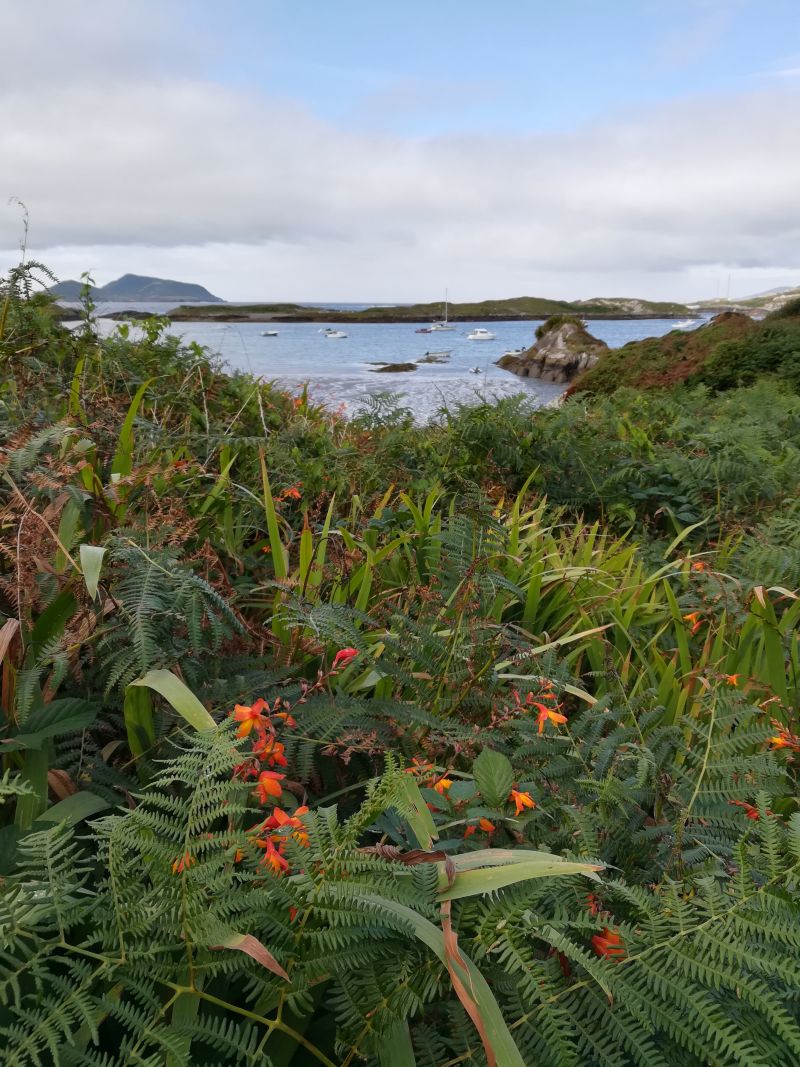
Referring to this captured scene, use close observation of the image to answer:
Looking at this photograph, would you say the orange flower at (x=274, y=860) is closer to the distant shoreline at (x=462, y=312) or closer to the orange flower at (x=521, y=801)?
the orange flower at (x=521, y=801)

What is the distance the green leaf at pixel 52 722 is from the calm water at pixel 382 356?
4206 mm

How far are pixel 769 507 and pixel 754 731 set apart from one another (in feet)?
9.00

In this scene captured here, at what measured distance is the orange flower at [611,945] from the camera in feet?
3.39

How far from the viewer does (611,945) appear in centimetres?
103

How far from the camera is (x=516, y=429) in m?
4.54

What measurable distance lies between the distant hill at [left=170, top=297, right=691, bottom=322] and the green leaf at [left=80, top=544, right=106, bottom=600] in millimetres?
66916

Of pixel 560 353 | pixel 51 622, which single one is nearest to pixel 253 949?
pixel 51 622

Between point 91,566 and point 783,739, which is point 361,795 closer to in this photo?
point 91,566

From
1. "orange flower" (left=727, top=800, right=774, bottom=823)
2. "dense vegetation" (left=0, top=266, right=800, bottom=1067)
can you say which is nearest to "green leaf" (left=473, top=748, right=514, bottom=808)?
"dense vegetation" (left=0, top=266, right=800, bottom=1067)

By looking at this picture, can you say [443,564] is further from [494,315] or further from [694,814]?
[494,315]

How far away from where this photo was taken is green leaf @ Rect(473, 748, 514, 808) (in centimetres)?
131

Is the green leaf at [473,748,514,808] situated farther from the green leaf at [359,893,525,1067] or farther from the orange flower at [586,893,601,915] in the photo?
the green leaf at [359,893,525,1067]

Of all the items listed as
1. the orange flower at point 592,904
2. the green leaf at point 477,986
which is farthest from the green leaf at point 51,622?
the orange flower at point 592,904

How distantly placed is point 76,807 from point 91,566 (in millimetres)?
456
